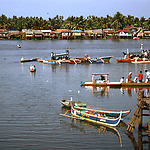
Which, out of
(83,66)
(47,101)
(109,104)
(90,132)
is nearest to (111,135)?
(90,132)

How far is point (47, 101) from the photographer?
39000mm

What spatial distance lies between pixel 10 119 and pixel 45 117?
10.7ft

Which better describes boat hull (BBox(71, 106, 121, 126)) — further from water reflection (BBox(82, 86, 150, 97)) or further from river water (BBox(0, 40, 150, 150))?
water reflection (BBox(82, 86, 150, 97))

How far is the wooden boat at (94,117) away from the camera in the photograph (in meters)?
28.0

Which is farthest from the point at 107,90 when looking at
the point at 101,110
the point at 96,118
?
the point at 96,118

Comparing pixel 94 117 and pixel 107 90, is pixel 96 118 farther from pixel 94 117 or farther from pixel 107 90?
pixel 107 90

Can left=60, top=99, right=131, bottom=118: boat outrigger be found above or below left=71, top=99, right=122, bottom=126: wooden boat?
above

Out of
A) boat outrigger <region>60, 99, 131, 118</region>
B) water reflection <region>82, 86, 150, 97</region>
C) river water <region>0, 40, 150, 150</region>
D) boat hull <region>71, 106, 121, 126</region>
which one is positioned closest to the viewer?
river water <region>0, 40, 150, 150</region>

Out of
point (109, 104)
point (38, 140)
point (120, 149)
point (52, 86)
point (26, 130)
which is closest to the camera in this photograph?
point (120, 149)

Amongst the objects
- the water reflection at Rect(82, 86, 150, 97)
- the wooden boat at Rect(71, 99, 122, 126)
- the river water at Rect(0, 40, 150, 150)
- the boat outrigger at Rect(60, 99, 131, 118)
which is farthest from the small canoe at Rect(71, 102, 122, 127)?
the water reflection at Rect(82, 86, 150, 97)

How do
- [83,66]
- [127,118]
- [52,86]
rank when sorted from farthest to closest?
1. [83,66]
2. [52,86]
3. [127,118]

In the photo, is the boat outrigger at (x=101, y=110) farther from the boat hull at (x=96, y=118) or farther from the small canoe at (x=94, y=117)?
the boat hull at (x=96, y=118)

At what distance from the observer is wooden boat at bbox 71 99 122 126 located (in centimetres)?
2801

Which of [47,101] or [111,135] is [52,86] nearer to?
[47,101]
